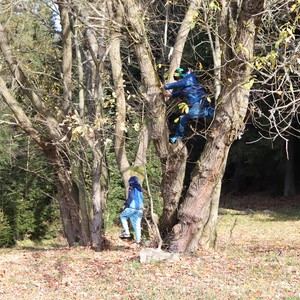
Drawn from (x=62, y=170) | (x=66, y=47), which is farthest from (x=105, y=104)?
(x=66, y=47)

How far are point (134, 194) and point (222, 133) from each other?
3.03 m

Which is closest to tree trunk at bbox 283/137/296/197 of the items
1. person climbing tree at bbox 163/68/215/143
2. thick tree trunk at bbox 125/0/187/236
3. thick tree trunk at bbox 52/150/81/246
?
thick tree trunk at bbox 52/150/81/246

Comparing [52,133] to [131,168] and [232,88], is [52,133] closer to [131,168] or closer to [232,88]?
[131,168]

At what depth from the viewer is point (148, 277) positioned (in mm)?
7574

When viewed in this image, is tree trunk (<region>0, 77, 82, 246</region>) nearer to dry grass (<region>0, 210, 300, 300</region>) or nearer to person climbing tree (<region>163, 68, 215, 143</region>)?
dry grass (<region>0, 210, 300, 300</region>)

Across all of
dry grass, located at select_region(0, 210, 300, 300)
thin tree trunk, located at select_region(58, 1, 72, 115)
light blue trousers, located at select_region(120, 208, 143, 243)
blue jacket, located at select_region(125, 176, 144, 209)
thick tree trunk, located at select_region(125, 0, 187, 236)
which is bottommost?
dry grass, located at select_region(0, 210, 300, 300)

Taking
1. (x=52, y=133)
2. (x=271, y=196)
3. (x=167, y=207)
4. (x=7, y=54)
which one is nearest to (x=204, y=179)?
(x=167, y=207)

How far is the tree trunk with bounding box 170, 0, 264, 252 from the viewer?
8102mm

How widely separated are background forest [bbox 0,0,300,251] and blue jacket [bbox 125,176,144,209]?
35 centimetres

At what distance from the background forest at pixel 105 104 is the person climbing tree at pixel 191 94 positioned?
228 millimetres

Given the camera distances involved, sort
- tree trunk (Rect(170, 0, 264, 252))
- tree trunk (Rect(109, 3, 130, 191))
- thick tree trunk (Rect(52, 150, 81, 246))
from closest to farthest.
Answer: tree trunk (Rect(170, 0, 264, 252))
tree trunk (Rect(109, 3, 130, 191))
thick tree trunk (Rect(52, 150, 81, 246))

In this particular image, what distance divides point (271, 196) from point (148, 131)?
21601 mm

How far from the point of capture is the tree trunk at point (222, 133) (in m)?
8.10

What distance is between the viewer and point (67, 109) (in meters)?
12.1
